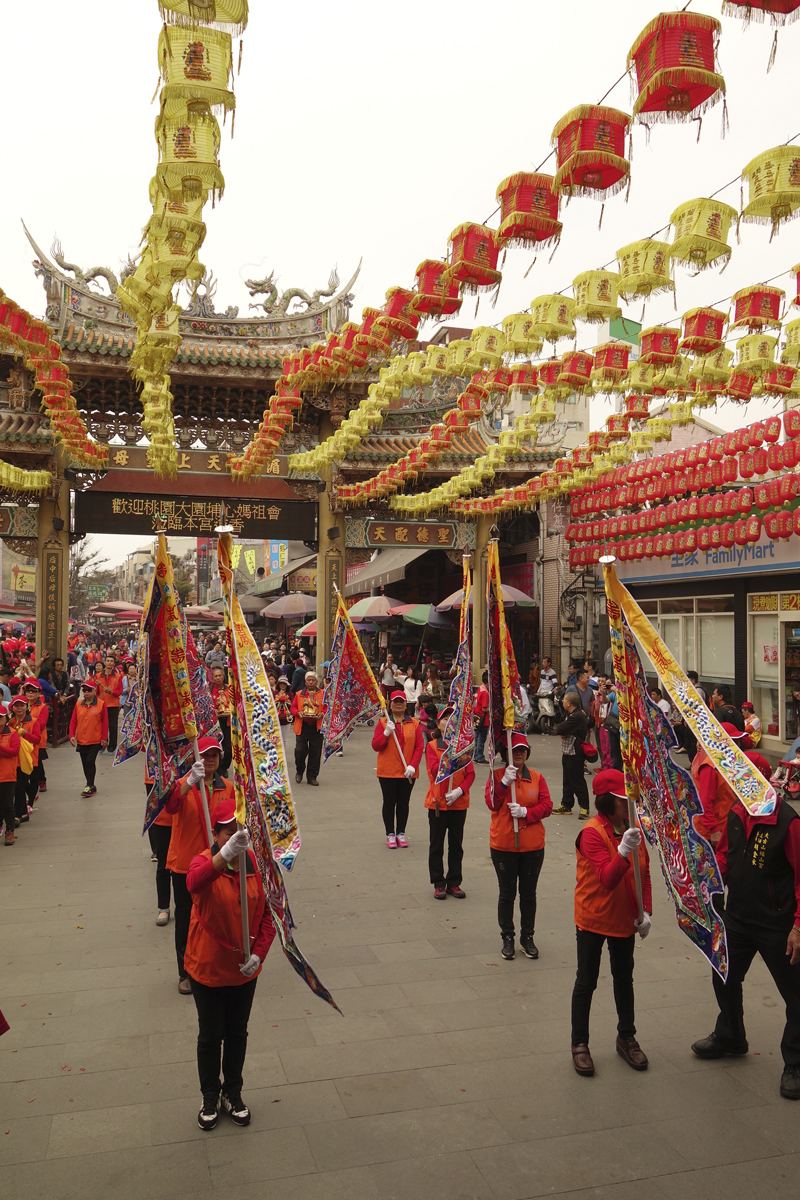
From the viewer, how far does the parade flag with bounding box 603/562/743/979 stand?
157 inches

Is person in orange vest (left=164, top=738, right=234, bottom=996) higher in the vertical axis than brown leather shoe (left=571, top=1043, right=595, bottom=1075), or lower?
higher

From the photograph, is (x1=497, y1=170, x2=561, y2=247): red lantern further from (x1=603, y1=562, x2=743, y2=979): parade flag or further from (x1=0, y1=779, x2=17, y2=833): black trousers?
(x1=0, y1=779, x2=17, y2=833): black trousers

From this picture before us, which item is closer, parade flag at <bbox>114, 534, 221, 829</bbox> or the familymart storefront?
parade flag at <bbox>114, 534, 221, 829</bbox>

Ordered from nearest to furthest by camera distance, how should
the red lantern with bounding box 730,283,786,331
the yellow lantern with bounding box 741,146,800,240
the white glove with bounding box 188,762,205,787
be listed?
the white glove with bounding box 188,762,205,787 < the yellow lantern with bounding box 741,146,800,240 < the red lantern with bounding box 730,283,786,331

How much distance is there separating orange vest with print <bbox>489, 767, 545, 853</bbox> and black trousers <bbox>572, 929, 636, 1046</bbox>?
1.35 m

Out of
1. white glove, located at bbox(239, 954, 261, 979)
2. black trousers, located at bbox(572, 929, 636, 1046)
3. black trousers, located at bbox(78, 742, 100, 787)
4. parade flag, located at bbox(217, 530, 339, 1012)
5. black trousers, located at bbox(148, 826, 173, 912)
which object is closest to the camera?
parade flag, located at bbox(217, 530, 339, 1012)

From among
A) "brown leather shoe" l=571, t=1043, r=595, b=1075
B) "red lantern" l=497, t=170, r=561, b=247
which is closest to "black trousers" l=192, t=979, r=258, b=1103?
"brown leather shoe" l=571, t=1043, r=595, b=1075

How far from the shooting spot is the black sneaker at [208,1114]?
12.9 ft

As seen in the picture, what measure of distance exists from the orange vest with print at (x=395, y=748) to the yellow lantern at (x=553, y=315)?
4.32m

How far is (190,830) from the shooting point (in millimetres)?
5574

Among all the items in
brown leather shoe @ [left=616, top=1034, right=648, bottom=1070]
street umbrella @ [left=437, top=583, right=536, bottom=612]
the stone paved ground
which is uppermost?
street umbrella @ [left=437, top=583, right=536, bottom=612]

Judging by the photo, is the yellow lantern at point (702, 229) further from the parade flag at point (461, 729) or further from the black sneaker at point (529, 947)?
the black sneaker at point (529, 947)

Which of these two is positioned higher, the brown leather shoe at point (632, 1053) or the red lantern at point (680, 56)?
the red lantern at point (680, 56)

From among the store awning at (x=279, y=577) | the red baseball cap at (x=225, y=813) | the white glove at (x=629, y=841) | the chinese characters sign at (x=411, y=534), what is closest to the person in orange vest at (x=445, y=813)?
the white glove at (x=629, y=841)
